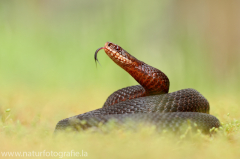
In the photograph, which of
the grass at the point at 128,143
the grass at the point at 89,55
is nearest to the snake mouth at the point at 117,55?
the grass at the point at 128,143

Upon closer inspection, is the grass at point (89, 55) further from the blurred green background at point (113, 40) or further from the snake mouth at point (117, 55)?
the snake mouth at point (117, 55)

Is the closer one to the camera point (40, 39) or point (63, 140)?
point (63, 140)

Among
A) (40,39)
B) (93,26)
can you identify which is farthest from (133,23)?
(40,39)

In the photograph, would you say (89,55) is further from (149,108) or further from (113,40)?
(149,108)

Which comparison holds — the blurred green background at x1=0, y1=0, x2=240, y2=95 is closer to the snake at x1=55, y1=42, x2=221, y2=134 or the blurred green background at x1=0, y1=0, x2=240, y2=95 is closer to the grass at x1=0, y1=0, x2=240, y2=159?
the grass at x1=0, y1=0, x2=240, y2=159

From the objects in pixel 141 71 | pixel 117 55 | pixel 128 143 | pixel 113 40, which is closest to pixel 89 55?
pixel 113 40

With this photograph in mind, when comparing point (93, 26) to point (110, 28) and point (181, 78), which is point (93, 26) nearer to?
point (110, 28)
